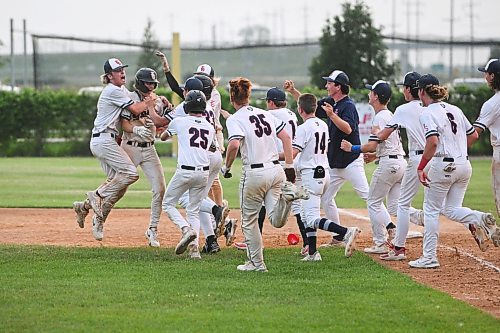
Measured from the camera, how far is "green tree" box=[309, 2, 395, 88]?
35.0 metres

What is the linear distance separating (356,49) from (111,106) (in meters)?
23.3

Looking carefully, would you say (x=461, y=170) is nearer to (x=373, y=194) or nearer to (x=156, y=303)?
(x=373, y=194)

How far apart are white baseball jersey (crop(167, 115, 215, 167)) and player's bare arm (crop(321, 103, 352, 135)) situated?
1372 millimetres

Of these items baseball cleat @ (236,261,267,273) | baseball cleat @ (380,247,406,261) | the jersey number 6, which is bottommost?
baseball cleat @ (380,247,406,261)

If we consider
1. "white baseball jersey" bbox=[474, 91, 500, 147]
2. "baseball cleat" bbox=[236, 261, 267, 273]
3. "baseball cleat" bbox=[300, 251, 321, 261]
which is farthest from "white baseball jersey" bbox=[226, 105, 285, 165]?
"white baseball jersey" bbox=[474, 91, 500, 147]

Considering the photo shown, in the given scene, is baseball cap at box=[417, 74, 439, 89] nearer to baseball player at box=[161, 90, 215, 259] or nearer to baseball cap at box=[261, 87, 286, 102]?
baseball cap at box=[261, 87, 286, 102]

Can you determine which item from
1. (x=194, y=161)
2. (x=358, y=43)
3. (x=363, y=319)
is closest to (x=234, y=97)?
(x=194, y=161)

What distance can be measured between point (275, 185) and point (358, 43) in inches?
984

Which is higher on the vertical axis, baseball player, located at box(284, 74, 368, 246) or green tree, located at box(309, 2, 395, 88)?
green tree, located at box(309, 2, 395, 88)

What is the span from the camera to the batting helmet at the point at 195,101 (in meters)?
11.2

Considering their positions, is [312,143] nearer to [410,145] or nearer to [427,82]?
[410,145]

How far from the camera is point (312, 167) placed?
11562 millimetres

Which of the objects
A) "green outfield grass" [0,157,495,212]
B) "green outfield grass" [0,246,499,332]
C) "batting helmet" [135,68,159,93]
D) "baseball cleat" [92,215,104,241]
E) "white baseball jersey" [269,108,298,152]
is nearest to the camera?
"green outfield grass" [0,246,499,332]

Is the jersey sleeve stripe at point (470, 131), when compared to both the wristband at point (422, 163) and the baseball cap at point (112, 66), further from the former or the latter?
the baseball cap at point (112, 66)
